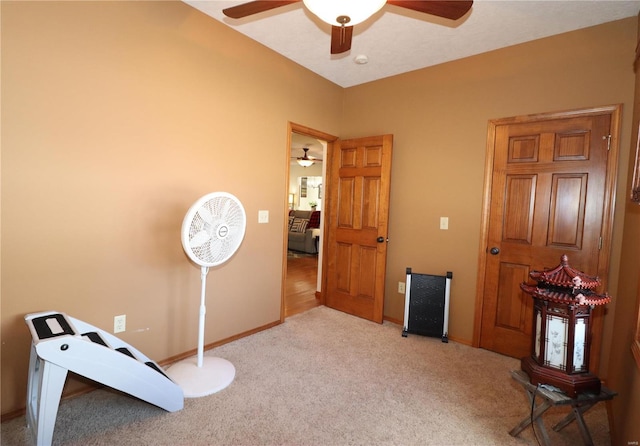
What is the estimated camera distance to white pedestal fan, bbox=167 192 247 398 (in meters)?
2.00

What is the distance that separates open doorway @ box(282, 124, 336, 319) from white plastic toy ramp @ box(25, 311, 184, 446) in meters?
1.70

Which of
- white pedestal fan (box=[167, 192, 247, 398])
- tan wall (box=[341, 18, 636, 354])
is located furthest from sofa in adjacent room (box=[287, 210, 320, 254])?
white pedestal fan (box=[167, 192, 247, 398])

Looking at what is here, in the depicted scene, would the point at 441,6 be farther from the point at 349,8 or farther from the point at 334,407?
the point at 334,407

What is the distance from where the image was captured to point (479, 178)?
9.54ft

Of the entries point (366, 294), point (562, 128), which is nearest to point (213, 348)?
point (366, 294)

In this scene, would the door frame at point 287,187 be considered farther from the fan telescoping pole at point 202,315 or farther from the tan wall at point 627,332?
the tan wall at point 627,332

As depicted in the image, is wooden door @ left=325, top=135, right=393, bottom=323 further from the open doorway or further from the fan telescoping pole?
the fan telescoping pole

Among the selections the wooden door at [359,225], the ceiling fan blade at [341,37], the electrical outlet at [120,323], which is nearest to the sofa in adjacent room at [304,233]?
the wooden door at [359,225]

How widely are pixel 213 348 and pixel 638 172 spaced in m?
2.98

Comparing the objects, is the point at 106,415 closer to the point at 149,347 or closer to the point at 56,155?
the point at 149,347

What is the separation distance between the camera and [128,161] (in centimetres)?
215

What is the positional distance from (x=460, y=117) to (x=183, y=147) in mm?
2438

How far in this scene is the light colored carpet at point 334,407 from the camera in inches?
68.2

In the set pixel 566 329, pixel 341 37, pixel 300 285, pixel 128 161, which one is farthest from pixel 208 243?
pixel 300 285
